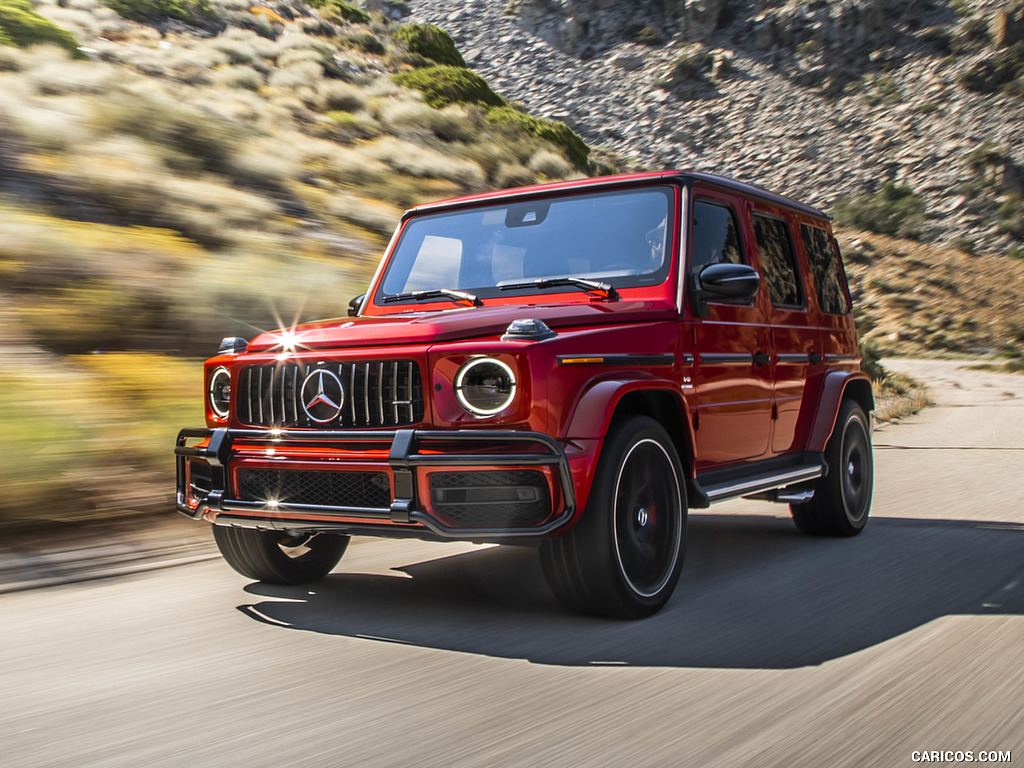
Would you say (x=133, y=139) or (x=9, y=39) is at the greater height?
(x=9, y=39)

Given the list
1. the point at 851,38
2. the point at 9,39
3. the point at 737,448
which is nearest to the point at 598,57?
the point at 851,38

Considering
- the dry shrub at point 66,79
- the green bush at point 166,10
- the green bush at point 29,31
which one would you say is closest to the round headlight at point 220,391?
the dry shrub at point 66,79

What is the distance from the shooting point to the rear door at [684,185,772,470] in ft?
18.4

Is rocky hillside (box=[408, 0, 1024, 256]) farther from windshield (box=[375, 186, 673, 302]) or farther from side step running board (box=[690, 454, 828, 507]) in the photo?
windshield (box=[375, 186, 673, 302])

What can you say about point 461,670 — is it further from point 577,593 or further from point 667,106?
point 667,106

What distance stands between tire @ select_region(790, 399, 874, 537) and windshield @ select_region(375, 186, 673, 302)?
2.26 m

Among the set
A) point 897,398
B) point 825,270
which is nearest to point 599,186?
point 825,270

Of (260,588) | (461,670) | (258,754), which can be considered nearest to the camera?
(258,754)

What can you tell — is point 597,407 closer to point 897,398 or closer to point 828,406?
point 828,406

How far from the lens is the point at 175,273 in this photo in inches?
409

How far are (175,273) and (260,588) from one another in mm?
5525

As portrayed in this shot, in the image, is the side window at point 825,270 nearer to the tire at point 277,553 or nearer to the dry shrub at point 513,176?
the tire at point 277,553

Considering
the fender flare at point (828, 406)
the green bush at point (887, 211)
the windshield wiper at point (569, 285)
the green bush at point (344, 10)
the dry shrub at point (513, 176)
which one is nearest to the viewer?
the windshield wiper at point (569, 285)

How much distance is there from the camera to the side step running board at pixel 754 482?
5277mm
